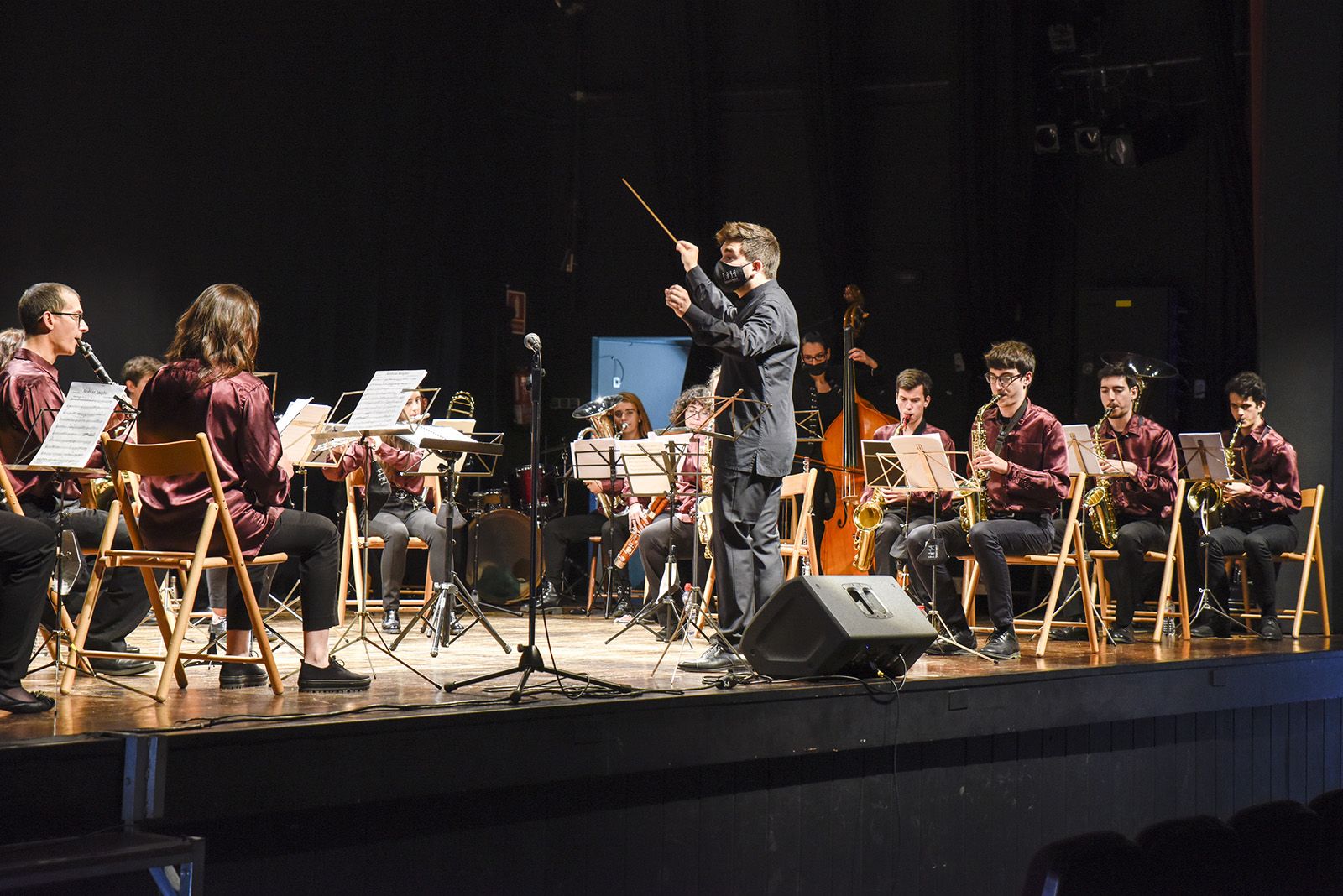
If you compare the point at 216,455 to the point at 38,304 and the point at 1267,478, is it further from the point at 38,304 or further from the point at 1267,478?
the point at 1267,478

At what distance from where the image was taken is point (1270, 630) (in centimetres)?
635

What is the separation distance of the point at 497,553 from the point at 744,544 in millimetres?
3727

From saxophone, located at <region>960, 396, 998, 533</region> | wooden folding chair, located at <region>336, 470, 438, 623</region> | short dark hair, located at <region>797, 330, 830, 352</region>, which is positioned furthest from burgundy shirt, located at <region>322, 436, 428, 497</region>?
short dark hair, located at <region>797, 330, 830, 352</region>

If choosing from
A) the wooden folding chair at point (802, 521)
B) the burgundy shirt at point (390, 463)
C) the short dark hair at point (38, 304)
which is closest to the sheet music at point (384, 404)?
the short dark hair at point (38, 304)

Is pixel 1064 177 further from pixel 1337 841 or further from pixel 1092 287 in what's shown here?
pixel 1337 841

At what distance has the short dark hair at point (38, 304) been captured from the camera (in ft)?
14.7

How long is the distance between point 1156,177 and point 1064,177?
568 mm

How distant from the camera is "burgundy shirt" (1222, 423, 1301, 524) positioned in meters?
6.56

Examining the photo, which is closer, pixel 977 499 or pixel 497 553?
pixel 977 499

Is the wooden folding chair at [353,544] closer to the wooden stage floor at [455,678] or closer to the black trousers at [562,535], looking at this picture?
the wooden stage floor at [455,678]

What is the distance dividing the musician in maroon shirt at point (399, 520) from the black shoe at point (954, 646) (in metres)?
2.26

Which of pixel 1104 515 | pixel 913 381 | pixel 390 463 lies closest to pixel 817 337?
pixel 913 381

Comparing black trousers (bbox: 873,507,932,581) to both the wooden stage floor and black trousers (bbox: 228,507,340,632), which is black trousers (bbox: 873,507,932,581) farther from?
black trousers (bbox: 228,507,340,632)

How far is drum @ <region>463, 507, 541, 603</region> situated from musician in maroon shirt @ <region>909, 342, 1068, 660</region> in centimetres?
301
